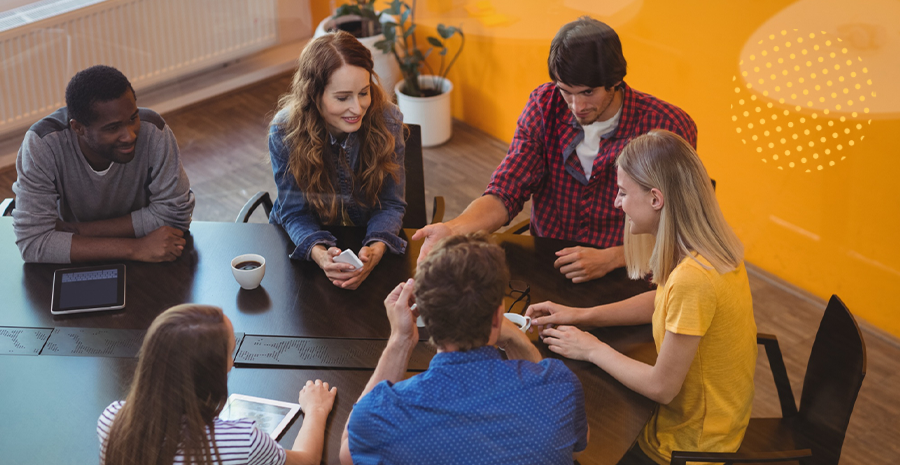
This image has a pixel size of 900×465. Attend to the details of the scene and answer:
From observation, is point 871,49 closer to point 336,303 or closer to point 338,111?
point 338,111

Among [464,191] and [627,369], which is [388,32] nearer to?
[464,191]

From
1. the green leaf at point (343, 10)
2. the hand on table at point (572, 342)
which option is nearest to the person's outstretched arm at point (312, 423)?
the hand on table at point (572, 342)

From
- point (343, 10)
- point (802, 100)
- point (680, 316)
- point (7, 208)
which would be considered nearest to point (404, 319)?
point (680, 316)

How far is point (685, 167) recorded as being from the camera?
1731mm

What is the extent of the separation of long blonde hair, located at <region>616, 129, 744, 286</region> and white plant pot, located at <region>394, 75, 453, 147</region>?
2.79 m

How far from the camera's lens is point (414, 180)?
2816 mm

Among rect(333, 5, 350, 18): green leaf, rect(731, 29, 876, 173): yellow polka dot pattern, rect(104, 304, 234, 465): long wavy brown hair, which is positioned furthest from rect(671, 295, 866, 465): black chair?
rect(333, 5, 350, 18): green leaf

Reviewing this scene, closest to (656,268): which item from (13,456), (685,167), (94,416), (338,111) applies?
(685,167)

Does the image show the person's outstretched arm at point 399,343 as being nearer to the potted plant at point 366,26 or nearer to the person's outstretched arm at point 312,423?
the person's outstretched arm at point 312,423

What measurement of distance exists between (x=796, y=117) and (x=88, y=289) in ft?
8.85

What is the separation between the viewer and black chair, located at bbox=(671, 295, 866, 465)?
176cm

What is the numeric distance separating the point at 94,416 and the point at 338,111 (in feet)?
3.57

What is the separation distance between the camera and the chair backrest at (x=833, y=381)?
1.80m

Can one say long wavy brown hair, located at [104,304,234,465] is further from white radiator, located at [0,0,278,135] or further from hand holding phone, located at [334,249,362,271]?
white radiator, located at [0,0,278,135]
